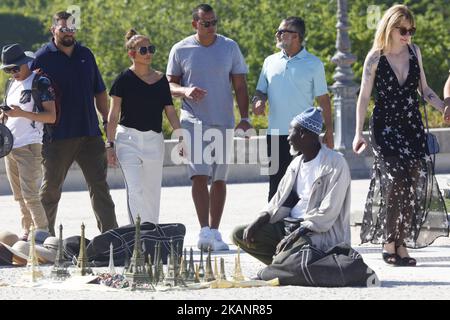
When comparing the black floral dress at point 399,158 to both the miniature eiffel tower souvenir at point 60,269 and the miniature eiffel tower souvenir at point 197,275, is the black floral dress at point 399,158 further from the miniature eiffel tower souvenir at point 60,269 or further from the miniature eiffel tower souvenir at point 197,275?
the miniature eiffel tower souvenir at point 60,269

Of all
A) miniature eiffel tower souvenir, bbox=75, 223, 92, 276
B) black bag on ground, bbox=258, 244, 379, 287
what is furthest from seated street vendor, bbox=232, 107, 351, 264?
miniature eiffel tower souvenir, bbox=75, 223, 92, 276

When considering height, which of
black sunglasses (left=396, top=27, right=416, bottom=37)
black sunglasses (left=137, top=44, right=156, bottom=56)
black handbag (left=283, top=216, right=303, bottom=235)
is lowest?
black handbag (left=283, top=216, right=303, bottom=235)

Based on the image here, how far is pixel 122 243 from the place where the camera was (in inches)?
445

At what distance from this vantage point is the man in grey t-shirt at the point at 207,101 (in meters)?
12.8

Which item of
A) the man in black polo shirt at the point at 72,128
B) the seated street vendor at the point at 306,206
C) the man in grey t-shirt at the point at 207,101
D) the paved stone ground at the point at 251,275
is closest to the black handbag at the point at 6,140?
the man in black polo shirt at the point at 72,128

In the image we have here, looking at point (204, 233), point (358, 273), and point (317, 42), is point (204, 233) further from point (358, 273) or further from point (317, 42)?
point (317, 42)

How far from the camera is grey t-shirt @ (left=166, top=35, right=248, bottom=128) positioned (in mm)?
12781

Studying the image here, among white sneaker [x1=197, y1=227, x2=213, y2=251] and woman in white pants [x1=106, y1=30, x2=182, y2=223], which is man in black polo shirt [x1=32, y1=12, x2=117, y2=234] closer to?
woman in white pants [x1=106, y1=30, x2=182, y2=223]

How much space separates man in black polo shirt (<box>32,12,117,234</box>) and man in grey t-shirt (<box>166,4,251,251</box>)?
700 millimetres

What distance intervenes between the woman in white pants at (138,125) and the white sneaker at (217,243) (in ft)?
2.01

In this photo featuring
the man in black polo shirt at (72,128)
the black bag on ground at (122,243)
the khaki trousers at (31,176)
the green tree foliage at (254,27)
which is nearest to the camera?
the black bag on ground at (122,243)

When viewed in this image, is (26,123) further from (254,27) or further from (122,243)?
(254,27)

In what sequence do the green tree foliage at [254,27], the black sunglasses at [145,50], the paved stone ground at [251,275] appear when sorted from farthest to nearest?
the green tree foliage at [254,27], the black sunglasses at [145,50], the paved stone ground at [251,275]

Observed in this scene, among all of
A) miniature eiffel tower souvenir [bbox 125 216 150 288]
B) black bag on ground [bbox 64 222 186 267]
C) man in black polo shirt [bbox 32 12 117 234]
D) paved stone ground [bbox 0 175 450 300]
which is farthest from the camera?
man in black polo shirt [bbox 32 12 117 234]
